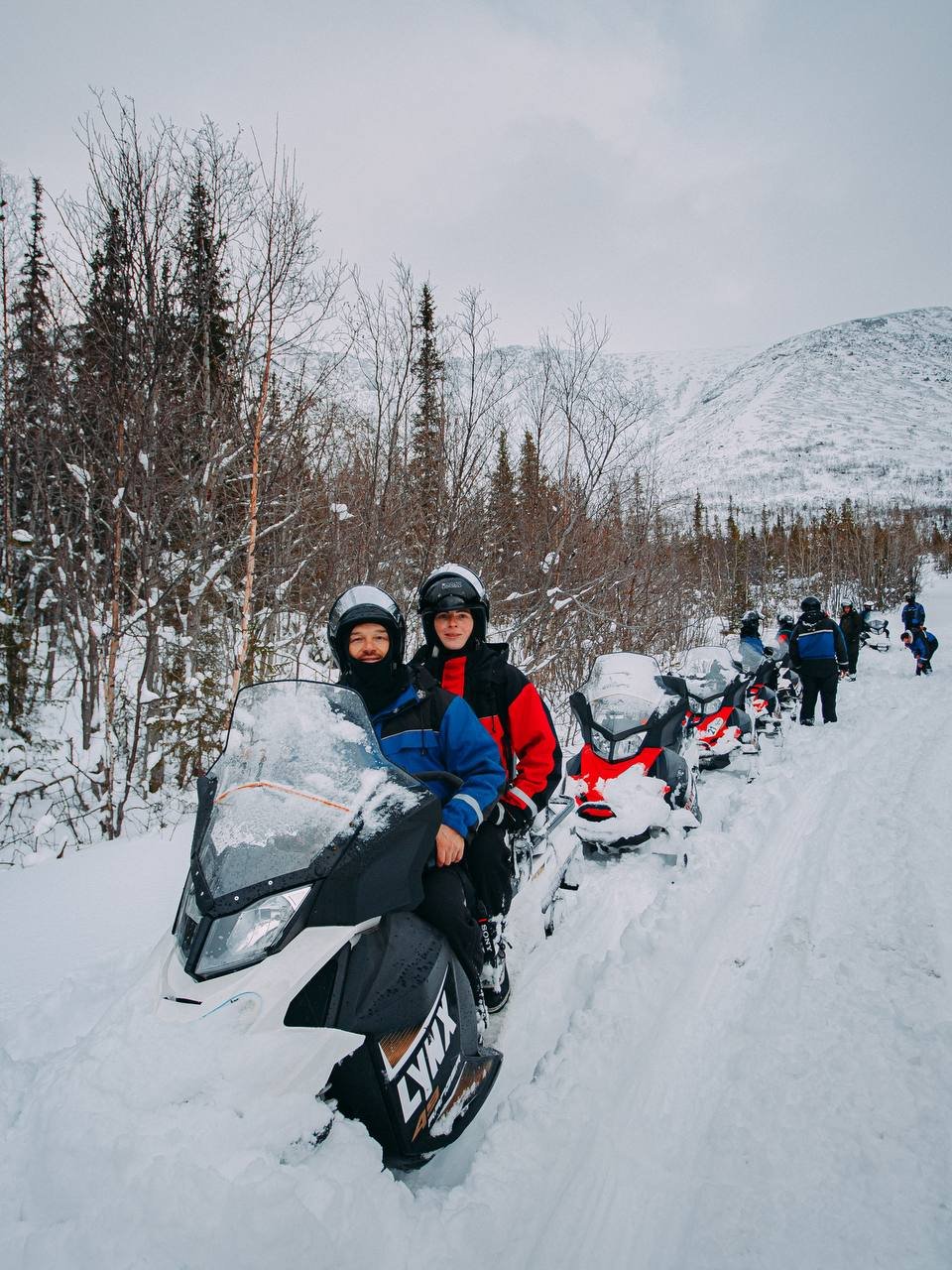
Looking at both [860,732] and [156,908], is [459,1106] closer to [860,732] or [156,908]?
[156,908]

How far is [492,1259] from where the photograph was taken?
163 centimetres

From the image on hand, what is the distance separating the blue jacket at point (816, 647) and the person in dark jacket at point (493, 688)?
7.51 m

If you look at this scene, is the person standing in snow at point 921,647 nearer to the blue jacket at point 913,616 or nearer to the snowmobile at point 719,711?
the blue jacket at point 913,616

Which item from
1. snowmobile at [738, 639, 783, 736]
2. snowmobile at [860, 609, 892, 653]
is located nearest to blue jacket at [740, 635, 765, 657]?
snowmobile at [738, 639, 783, 736]

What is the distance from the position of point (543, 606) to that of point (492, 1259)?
23.5 feet

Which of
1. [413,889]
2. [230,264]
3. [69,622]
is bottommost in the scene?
[413,889]

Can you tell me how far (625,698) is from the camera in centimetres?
482

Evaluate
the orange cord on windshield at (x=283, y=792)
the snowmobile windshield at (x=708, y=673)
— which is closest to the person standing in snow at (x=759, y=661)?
the snowmobile windshield at (x=708, y=673)

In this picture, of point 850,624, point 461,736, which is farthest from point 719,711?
point 850,624

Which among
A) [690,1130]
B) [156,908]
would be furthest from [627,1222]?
[156,908]

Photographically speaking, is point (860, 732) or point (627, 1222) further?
point (860, 732)

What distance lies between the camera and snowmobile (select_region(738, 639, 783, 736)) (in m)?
7.96

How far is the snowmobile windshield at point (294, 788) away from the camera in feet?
5.55

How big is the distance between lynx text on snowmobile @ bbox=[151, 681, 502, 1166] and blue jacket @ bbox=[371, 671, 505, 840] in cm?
55
